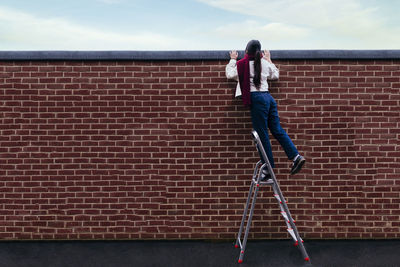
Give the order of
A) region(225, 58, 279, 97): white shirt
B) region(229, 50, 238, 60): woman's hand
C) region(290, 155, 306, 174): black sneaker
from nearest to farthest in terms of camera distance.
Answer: region(290, 155, 306, 174): black sneaker, region(225, 58, 279, 97): white shirt, region(229, 50, 238, 60): woman's hand

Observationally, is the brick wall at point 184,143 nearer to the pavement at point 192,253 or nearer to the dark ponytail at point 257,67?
the pavement at point 192,253

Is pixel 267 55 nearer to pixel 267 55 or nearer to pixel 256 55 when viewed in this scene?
pixel 267 55

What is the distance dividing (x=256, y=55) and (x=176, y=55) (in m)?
1.16

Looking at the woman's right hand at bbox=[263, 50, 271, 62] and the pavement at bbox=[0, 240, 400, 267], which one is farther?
the woman's right hand at bbox=[263, 50, 271, 62]

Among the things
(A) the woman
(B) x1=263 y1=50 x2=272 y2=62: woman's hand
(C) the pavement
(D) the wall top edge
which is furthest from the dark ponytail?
(C) the pavement

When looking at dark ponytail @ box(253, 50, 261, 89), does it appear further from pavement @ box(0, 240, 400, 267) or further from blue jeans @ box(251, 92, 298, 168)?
pavement @ box(0, 240, 400, 267)

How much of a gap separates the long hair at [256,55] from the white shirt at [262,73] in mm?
78

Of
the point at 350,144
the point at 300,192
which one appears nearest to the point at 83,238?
the point at 300,192

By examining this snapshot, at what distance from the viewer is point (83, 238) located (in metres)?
4.58

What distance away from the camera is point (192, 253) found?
4.17 meters

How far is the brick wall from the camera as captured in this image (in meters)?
4.53

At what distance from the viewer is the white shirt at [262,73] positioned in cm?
407

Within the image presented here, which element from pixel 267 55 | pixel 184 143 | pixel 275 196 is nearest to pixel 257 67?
pixel 267 55

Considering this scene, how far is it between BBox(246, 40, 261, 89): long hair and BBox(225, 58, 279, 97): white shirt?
0.08m
